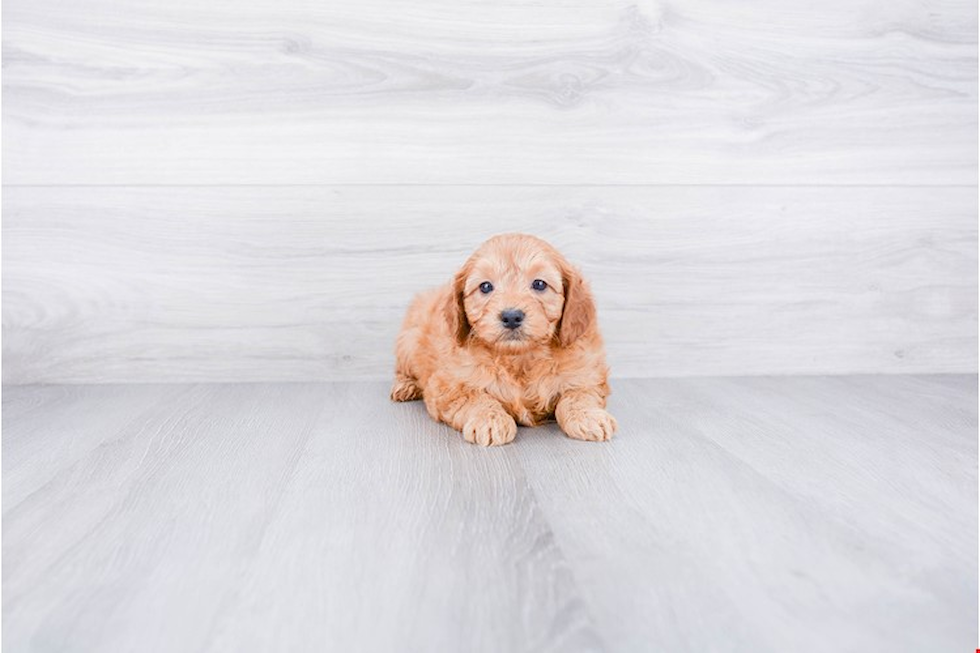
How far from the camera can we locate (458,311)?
5.40ft

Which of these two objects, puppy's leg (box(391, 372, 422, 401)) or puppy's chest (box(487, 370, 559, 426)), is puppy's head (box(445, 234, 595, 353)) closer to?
puppy's chest (box(487, 370, 559, 426))

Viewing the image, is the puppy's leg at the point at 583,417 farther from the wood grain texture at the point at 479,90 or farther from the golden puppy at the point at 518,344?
the wood grain texture at the point at 479,90

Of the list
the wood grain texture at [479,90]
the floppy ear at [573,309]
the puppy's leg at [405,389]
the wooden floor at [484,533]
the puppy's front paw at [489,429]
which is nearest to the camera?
the wooden floor at [484,533]

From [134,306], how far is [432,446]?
1.14 m

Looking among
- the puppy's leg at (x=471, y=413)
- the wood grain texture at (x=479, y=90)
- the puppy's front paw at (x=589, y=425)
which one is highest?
the wood grain texture at (x=479, y=90)

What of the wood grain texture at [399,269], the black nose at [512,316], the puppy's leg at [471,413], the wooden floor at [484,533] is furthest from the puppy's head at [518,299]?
the wood grain texture at [399,269]

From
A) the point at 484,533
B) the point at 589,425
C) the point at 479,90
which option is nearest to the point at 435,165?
the point at 479,90

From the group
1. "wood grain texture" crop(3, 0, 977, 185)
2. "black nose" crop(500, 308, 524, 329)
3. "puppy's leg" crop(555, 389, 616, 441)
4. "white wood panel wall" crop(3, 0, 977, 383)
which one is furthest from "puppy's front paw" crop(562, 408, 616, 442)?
"wood grain texture" crop(3, 0, 977, 185)

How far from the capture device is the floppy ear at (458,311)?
5.39ft

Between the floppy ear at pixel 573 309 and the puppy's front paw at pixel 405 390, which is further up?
the floppy ear at pixel 573 309

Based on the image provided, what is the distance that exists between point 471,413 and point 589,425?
0.25 meters

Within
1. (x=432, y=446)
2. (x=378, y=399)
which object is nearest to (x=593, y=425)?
(x=432, y=446)

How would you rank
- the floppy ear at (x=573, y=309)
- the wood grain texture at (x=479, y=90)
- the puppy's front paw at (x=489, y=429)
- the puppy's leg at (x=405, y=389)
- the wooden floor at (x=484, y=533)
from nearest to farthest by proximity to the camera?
the wooden floor at (x=484, y=533) → the puppy's front paw at (x=489, y=429) → the floppy ear at (x=573, y=309) → the puppy's leg at (x=405, y=389) → the wood grain texture at (x=479, y=90)

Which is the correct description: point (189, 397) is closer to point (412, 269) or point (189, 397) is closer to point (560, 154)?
point (412, 269)
